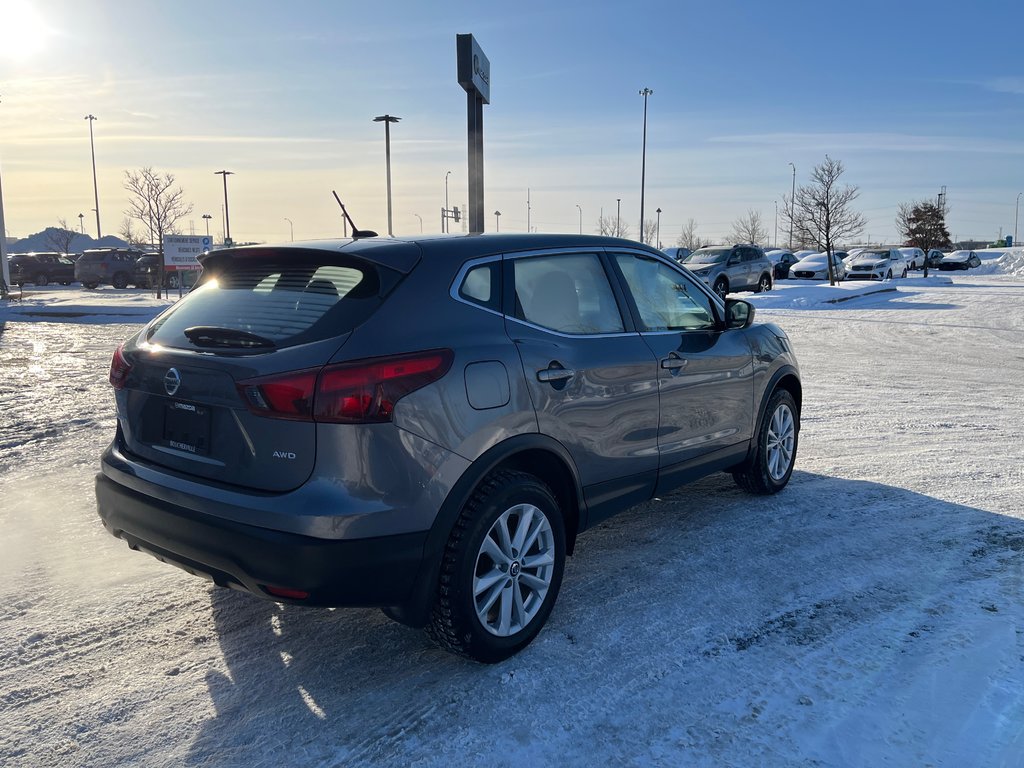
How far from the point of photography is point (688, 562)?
435 centimetres

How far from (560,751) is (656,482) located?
71.5 inches

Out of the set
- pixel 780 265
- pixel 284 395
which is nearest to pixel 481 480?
pixel 284 395

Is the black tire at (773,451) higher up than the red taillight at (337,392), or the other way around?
the red taillight at (337,392)

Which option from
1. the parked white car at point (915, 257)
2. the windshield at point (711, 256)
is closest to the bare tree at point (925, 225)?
the parked white car at point (915, 257)

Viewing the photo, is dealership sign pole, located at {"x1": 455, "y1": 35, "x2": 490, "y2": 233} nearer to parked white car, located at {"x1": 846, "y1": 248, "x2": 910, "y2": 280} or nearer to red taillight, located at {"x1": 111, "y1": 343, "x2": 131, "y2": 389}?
red taillight, located at {"x1": 111, "y1": 343, "x2": 131, "y2": 389}

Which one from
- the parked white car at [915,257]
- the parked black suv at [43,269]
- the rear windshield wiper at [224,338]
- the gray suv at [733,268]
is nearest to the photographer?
the rear windshield wiper at [224,338]

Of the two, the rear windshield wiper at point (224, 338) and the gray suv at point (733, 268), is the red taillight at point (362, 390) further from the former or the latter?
the gray suv at point (733, 268)

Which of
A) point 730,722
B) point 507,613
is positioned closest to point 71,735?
point 507,613

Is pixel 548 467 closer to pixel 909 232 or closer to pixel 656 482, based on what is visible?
pixel 656 482

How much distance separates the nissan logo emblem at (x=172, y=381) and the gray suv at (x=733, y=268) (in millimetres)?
23532

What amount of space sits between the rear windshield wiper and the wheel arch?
903mm

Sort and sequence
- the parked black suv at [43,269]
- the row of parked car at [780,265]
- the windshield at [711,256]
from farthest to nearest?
Result: the parked black suv at [43,269]
the windshield at [711,256]
the row of parked car at [780,265]

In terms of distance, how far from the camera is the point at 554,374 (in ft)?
11.5

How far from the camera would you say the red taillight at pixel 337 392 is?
2.81m
